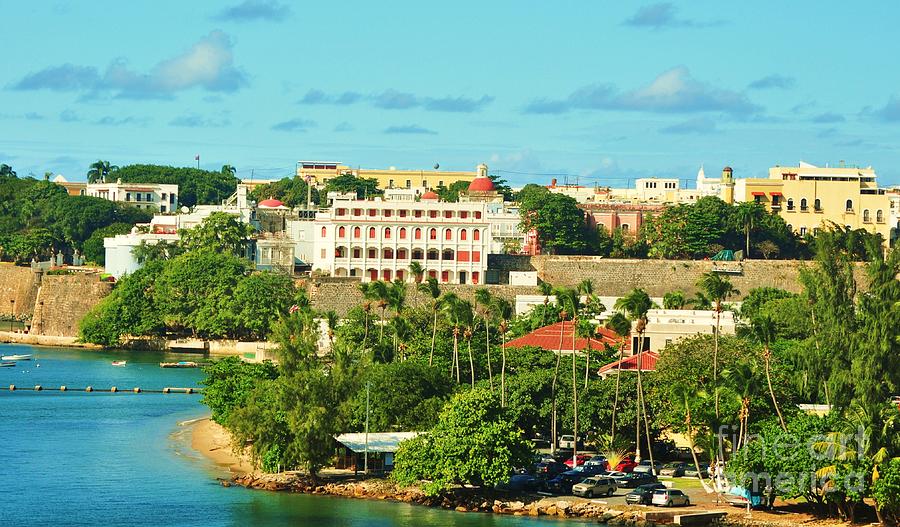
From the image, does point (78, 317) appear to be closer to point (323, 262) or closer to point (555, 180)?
point (323, 262)

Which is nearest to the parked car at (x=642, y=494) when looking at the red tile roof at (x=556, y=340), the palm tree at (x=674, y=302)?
the red tile roof at (x=556, y=340)

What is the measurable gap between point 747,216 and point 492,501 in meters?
75.1

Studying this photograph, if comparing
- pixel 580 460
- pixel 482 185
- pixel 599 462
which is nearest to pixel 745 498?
pixel 599 462

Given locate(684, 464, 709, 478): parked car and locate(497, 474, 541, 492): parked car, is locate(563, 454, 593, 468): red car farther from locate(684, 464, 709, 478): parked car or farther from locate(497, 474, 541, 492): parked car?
locate(497, 474, 541, 492): parked car

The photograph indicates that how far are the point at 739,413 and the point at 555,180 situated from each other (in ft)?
347

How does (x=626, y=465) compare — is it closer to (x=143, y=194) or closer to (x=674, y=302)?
(x=674, y=302)

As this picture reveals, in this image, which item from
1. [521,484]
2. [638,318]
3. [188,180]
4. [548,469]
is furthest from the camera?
[188,180]

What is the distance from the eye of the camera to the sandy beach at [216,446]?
65.2 m

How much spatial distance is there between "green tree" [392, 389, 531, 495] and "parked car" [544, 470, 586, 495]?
1206 mm

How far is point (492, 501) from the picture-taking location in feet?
182

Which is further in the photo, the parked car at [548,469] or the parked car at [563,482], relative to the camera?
the parked car at [548,469]

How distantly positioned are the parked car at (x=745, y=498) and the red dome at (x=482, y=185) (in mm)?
95606

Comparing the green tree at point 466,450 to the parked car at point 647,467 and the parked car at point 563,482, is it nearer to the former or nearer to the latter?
the parked car at point 563,482

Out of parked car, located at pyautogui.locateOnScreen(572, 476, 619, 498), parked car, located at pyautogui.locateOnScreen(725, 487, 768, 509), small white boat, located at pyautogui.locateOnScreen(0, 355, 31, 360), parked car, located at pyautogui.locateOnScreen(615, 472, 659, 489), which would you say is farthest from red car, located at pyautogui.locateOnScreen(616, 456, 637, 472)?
small white boat, located at pyautogui.locateOnScreen(0, 355, 31, 360)
